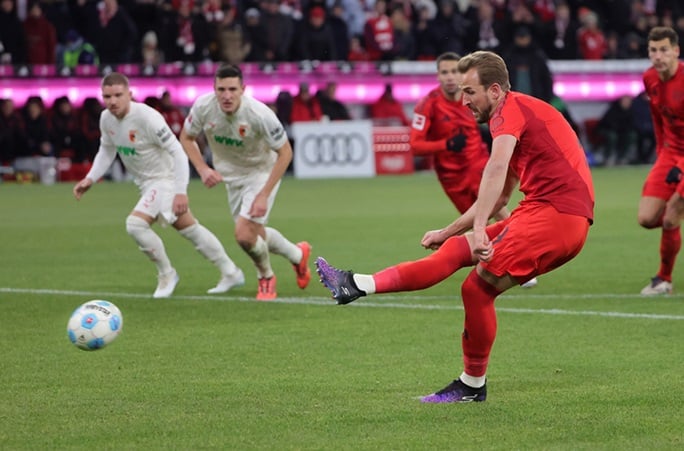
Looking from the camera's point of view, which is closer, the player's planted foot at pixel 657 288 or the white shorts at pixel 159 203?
the player's planted foot at pixel 657 288

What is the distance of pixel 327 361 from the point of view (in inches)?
348

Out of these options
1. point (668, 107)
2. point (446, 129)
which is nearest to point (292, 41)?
point (446, 129)

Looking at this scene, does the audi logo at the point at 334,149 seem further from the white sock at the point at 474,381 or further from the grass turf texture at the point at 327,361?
the white sock at the point at 474,381

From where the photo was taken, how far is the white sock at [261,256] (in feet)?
40.0

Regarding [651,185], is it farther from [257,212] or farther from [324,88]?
[324,88]

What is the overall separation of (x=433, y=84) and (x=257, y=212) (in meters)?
19.3

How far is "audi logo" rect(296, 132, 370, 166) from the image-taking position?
92.9 feet

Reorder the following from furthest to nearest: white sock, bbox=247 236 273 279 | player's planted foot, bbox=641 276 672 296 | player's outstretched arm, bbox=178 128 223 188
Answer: white sock, bbox=247 236 273 279
player's planted foot, bbox=641 276 672 296
player's outstretched arm, bbox=178 128 223 188

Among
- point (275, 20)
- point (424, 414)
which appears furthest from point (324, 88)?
point (424, 414)

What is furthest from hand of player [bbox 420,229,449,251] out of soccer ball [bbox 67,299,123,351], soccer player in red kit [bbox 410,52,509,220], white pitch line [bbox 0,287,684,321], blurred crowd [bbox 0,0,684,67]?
blurred crowd [bbox 0,0,684,67]

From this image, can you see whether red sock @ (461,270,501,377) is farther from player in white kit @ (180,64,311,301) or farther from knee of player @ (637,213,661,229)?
knee of player @ (637,213,661,229)

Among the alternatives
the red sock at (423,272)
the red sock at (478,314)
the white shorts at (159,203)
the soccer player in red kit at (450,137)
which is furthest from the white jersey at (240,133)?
the red sock at (478,314)

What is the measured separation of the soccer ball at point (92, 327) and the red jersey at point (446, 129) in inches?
220

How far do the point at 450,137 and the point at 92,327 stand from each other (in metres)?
5.94
